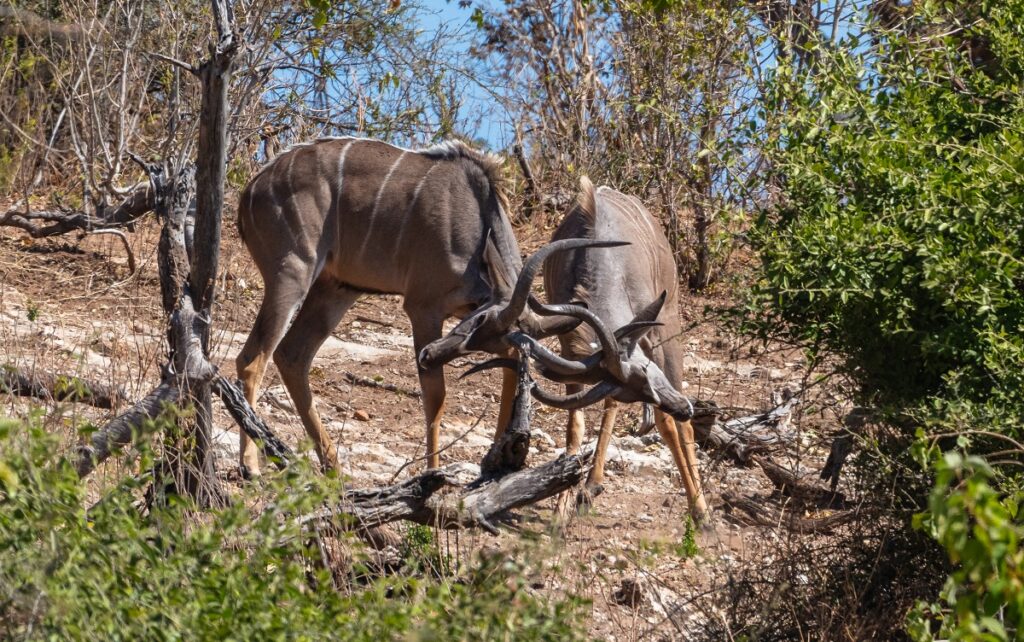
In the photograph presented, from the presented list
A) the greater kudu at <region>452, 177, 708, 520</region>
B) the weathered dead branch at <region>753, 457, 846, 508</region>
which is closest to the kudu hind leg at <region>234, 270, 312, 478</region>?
the greater kudu at <region>452, 177, 708, 520</region>

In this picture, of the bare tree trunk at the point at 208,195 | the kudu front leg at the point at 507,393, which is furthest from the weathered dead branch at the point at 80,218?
the bare tree trunk at the point at 208,195

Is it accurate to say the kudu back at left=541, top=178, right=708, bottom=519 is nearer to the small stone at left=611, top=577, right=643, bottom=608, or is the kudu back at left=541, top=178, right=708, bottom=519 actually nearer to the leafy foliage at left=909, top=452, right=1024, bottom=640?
the small stone at left=611, top=577, right=643, bottom=608

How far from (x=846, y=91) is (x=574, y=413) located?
2652mm

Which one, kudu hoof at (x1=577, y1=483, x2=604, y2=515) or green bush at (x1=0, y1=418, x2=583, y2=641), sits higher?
green bush at (x1=0, y1=418, x2=583, y2=641)

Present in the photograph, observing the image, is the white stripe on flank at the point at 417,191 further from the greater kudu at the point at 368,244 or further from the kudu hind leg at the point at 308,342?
the kudu hind leg at the point at 308,342

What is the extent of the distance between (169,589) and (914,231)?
244 cm

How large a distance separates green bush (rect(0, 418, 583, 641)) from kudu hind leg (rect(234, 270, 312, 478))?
137 inches

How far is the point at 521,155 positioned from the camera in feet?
34.6

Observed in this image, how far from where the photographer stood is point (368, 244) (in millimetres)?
6926

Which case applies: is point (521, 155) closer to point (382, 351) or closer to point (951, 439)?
point (382, 351)

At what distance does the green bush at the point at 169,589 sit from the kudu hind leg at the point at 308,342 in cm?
349

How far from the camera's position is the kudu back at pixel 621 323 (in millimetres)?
5781

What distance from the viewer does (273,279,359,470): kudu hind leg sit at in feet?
22.2

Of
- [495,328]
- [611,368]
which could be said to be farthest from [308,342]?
[611,368]
